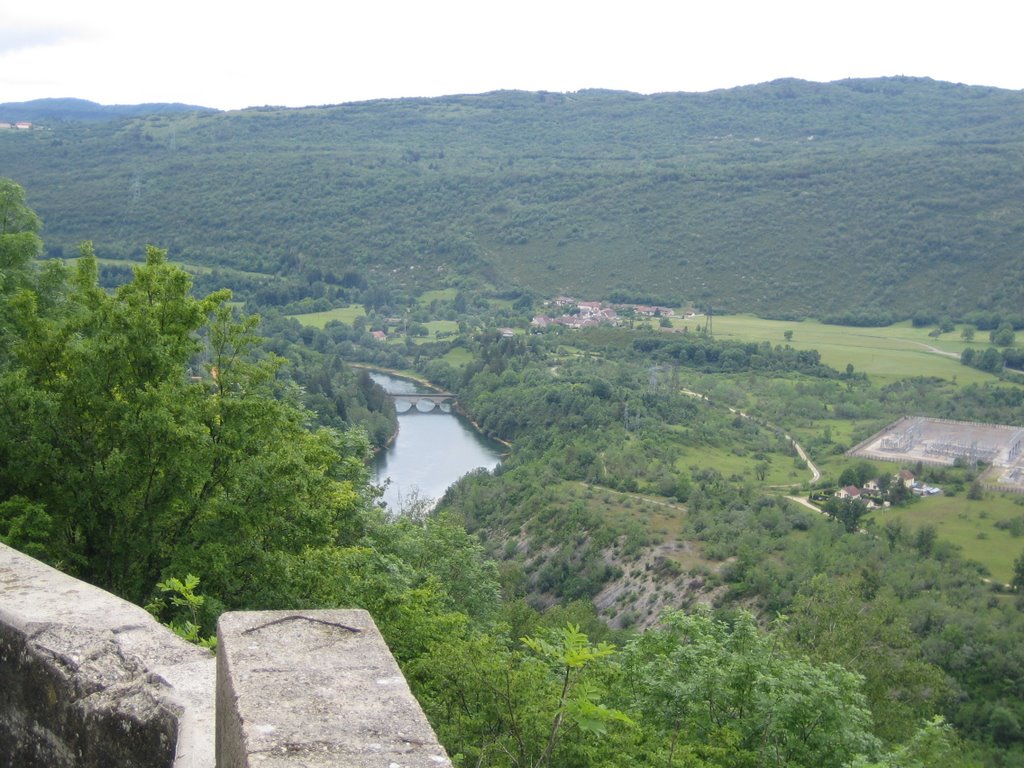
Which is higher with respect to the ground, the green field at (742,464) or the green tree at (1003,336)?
the green tree at (1003,336)

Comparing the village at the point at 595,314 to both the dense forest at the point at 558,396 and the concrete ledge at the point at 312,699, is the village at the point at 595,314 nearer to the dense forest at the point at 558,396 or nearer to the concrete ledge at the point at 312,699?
the dense forest at the point at 558,396

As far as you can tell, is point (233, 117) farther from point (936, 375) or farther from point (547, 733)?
point (547, 733)

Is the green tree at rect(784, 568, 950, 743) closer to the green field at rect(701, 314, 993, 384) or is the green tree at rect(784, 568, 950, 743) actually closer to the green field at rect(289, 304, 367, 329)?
the green field at rect(701, 314, 993, 384)

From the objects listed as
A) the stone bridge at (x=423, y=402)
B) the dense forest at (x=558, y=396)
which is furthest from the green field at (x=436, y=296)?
the stone bridge at (x=423, y=402)

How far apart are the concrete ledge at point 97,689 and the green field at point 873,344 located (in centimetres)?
6563

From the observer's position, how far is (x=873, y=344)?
75.7m

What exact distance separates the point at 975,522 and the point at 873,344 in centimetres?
3954

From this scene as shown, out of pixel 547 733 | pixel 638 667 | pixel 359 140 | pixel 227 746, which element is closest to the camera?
pixel 227 746

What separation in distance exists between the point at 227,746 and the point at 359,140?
505ft

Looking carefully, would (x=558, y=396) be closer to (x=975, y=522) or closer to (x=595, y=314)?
(x=975, y=522)

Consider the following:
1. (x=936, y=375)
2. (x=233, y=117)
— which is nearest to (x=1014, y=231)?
(x=936, y=375)

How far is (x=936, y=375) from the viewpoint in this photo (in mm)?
65188

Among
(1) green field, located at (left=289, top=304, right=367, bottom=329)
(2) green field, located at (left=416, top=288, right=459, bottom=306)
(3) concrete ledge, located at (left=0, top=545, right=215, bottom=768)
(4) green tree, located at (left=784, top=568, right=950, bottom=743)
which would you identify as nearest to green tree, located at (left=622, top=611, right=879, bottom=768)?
(4) green tree, located at (left=784, top=568, right=950, bottom=743)

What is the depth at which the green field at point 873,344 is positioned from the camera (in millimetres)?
66750
